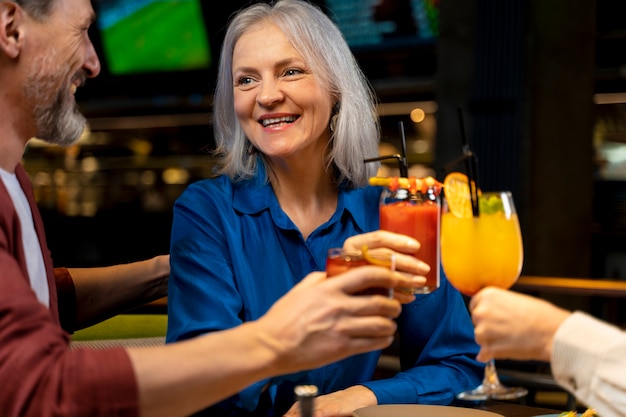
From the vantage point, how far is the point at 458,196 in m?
1.71

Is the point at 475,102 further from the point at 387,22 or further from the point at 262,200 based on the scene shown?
the point at 262,200

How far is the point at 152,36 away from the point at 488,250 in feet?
18.9

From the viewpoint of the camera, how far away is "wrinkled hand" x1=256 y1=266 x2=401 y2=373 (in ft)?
4.20

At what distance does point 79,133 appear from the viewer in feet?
5.95

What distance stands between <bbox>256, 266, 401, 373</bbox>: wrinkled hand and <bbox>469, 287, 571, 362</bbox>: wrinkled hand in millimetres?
189

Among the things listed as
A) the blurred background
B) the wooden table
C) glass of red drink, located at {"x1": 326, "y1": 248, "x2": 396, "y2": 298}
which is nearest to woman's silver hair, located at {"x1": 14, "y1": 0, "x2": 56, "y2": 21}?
glass of red drink, located at {"x1": 326, "y1": 248, "x2": 396, "y2": 298}

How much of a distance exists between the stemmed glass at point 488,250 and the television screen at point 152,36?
5322 mm

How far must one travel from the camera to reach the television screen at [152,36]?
675cm

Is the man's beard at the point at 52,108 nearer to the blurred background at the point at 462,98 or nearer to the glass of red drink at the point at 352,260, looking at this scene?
the glass of red drink at the point at 352,260

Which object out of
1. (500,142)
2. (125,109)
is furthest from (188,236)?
(125,109)

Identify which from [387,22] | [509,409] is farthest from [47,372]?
[387,22]

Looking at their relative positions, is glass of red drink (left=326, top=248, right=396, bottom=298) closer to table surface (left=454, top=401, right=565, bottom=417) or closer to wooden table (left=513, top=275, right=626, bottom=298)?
table surface (left=454, top=401, right=565, bottom=417)

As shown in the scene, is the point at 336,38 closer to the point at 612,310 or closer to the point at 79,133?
the point at 79,133

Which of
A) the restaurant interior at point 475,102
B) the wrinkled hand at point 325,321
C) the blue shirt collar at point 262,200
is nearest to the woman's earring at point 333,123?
the blue shirt collar at point 262,200
